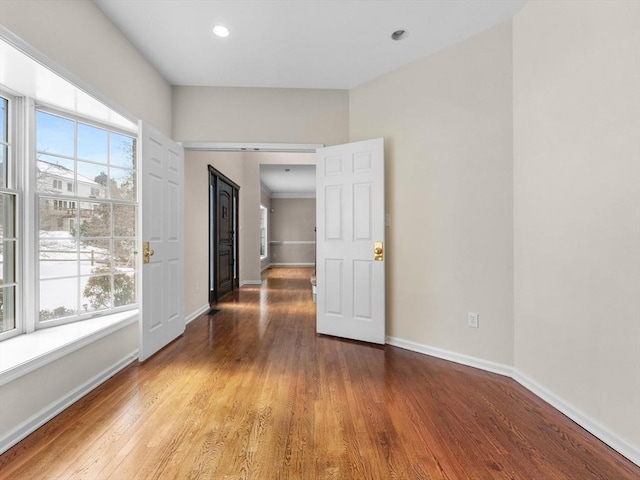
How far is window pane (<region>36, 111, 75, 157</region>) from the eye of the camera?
7.89 feet

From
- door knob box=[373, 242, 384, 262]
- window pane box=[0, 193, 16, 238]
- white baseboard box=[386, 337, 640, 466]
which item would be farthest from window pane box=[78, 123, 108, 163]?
white baseboard box=[386, 337, 640, 466]

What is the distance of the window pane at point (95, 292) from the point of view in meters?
2.74

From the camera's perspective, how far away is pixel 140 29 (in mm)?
2531

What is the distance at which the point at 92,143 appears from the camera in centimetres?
285

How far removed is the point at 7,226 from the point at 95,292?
88cm

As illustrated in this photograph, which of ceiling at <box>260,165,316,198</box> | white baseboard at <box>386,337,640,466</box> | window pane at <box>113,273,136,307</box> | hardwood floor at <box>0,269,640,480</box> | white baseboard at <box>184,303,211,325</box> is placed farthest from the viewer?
ceiling at <box>260,165,316,198</box>

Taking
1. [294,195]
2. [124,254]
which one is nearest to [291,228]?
[294,195]

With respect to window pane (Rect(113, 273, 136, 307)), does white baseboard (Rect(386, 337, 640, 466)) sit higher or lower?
lower

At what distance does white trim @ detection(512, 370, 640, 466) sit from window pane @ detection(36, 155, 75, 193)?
3.94 m

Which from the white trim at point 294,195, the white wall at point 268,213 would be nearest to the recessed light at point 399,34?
the white wall at point 268,213

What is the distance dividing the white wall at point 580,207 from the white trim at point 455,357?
0.48ft

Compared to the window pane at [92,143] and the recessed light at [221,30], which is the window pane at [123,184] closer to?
the window pane at [92,143]

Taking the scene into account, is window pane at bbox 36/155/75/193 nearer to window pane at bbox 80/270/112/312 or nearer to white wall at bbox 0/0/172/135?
white wall at bbox 0/0/172/135

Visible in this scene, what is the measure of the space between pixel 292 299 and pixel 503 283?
145 inches
